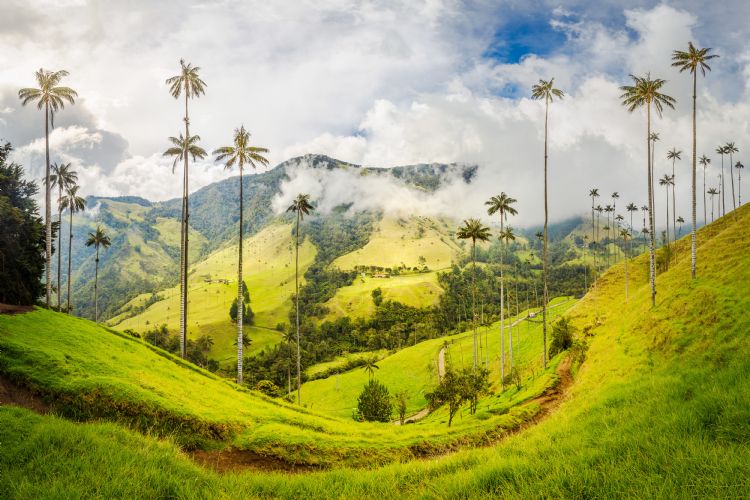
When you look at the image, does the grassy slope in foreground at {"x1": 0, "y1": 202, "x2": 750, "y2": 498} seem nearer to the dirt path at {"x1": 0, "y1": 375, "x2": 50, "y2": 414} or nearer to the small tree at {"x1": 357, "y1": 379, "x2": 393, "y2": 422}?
the dirt path at {"x1": 0, "y1": 375, "x2": 50, "y2": 414}

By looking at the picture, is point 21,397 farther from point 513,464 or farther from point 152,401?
point 513,464

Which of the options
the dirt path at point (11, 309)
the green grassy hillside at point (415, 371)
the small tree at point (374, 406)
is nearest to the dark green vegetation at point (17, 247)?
the dirt path at point (11, 309)

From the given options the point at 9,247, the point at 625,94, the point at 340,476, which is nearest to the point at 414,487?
the point at 340,476

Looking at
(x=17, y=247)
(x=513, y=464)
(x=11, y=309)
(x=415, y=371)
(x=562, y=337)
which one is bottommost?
(x=415, y=371)

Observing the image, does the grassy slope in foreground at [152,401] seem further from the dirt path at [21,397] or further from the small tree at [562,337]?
the small tree at [562,337]

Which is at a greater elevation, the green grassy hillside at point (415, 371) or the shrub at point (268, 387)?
the shrub at point (268, 387)

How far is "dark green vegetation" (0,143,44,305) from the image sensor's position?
101 ft

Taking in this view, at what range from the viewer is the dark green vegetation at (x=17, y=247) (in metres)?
30.8

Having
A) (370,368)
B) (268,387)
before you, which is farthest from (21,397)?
(370,368)

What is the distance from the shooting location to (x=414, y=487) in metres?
8.14

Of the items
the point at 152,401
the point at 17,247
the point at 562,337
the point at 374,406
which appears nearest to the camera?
the point at 152,401

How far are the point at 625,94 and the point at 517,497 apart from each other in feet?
156

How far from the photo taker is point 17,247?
3462cm

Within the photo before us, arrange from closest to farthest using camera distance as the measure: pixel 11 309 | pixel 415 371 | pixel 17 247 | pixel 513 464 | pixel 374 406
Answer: pixel 513 464 → pixel 11 309 → pixel 17 247 → pixel 374 406 → pixel 415 371
